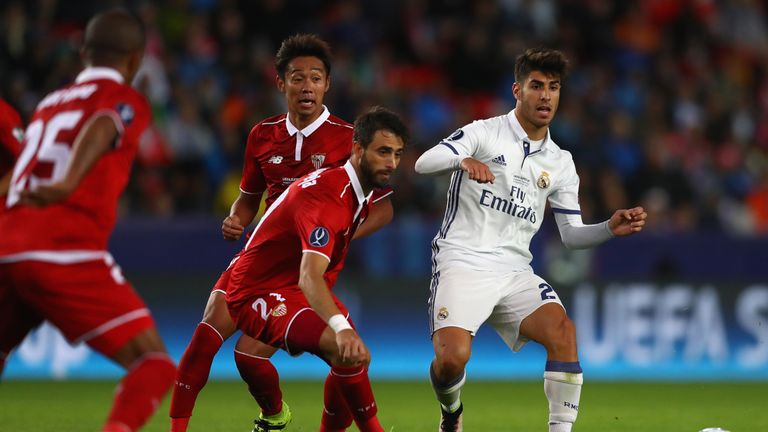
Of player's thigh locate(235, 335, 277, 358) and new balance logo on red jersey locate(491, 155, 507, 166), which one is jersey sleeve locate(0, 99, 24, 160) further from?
new balance logo on red jersey locate(491, 155, 507, 166)

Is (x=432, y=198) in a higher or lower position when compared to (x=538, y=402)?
higher

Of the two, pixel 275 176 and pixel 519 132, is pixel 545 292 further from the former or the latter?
pixel 275 176

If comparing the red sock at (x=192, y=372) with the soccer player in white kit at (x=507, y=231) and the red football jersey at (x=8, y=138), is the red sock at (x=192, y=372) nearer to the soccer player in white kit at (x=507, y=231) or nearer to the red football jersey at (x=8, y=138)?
the soccer player in white kit at (x=507, y=231)

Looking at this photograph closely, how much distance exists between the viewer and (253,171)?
296 inches

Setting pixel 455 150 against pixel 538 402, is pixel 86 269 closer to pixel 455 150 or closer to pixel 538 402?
pixel 455 150

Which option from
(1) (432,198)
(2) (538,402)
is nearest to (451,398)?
(2) (538,402)

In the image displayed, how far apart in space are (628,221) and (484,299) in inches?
36.8

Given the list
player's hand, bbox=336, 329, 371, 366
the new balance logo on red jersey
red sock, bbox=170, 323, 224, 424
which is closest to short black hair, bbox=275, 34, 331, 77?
the new balance logo on red jersey

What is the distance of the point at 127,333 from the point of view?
4.92 meters

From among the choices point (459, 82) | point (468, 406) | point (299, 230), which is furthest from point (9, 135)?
point (459, 82)

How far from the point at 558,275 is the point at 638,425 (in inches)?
181

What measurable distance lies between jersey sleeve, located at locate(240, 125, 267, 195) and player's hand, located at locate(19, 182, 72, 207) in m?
2.76

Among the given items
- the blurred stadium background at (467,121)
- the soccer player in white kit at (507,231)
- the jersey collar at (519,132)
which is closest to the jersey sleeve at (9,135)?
the soccer player in white kit at (507,231)

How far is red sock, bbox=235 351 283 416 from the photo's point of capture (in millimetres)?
7086
